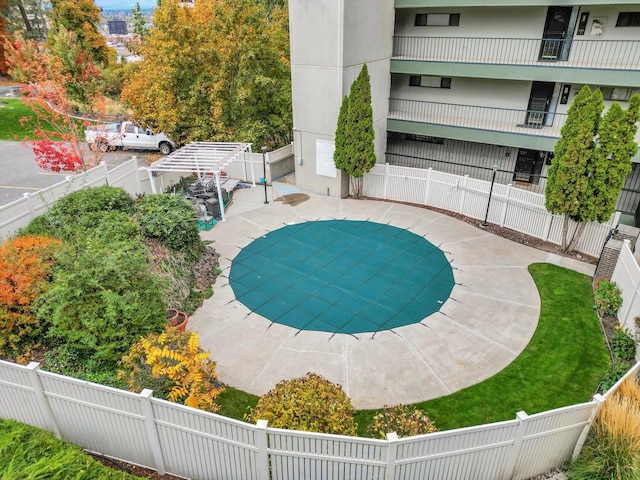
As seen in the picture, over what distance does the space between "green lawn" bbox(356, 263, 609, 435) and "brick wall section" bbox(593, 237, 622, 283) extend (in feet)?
3.29

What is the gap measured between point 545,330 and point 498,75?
34.2 feet

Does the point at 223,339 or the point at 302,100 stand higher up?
the point at 302,100

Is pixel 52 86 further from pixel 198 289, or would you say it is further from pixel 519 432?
pixel 519 432

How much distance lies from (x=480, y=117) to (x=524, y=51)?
2960 millimetres

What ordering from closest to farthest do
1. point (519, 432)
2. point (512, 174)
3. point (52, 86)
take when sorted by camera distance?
1. point (519, 432)
2. point (52, 86)
3. point (512, 174)

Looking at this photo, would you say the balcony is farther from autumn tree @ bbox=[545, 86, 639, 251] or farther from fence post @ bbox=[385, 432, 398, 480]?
fence post @ bbox=[385, 432, 398, 480]

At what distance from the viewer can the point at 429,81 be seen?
1948cm

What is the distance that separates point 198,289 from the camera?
40.1ft

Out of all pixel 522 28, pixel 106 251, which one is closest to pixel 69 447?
pixel 106 251

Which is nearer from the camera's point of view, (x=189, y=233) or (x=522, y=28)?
(x=189, y=233)

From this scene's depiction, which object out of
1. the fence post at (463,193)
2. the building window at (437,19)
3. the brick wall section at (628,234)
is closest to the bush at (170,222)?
the fence post at (463,193)

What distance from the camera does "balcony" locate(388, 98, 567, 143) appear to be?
17312mm

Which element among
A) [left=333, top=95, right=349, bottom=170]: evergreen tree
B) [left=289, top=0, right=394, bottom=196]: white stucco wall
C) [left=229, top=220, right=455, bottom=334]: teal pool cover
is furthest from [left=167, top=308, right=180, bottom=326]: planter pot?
[left=289, top=0, right=394, bottom=196]: white stucco wall

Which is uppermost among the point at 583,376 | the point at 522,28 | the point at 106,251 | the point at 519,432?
the point at 522,28
